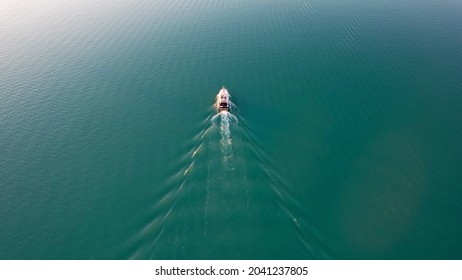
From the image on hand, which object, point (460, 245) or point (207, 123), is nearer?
point (460, 245)

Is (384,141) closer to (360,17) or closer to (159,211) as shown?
(159,211)

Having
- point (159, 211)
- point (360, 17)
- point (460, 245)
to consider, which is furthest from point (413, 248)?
point (360, 17)

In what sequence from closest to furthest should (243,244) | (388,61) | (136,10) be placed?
(243,244), (388,61), (136,10)

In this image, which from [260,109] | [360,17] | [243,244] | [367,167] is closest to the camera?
[243,244]

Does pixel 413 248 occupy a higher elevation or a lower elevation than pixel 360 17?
lower

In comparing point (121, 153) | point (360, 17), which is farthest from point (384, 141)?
point (360, 17)

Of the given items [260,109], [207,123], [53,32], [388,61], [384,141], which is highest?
[53,32]
